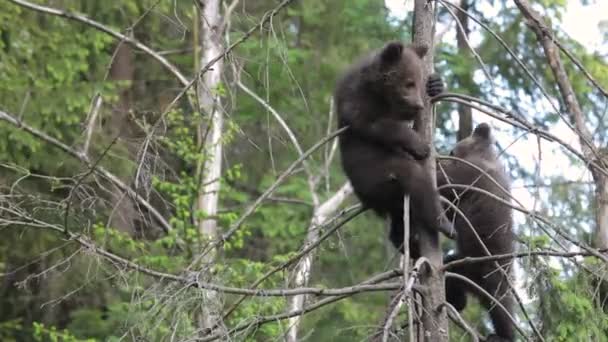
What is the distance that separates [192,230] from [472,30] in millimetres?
5224

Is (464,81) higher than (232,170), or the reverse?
(464,81)

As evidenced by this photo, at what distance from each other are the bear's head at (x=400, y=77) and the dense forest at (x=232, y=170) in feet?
0.87

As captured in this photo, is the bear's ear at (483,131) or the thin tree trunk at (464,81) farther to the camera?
the thin tree trunk at (464,81)

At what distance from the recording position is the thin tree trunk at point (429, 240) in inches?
230

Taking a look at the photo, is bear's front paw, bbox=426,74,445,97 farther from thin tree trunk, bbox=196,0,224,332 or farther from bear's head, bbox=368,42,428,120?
thin tree trunk, bbox=196,0,224,332

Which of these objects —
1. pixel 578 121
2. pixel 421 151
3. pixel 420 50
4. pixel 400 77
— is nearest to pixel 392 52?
pixel 400 77

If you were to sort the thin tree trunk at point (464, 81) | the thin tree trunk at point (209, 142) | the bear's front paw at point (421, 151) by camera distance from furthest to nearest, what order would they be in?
the thin tree trunk at point (464, 81)
the thin tree trunk at point (209, 142)
the bear's front paw at point (421, 151)

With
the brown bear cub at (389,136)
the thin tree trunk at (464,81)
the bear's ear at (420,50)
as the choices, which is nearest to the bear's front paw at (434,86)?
the brown bear cub at (389,136)

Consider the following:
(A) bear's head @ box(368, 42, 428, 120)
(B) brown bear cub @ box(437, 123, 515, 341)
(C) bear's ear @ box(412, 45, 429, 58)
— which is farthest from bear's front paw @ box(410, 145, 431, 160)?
(B) brown bear cub @ box(437, 123, 515, 341)

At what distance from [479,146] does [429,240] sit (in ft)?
7.96

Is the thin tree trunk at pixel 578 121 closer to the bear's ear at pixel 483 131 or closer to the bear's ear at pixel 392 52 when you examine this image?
the bear's ear at pixel 483 131

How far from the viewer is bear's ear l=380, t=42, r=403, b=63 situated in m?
6.87

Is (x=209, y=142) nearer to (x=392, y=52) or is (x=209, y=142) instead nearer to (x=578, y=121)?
(x=578, y=121)

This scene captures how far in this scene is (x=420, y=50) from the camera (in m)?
6.50
